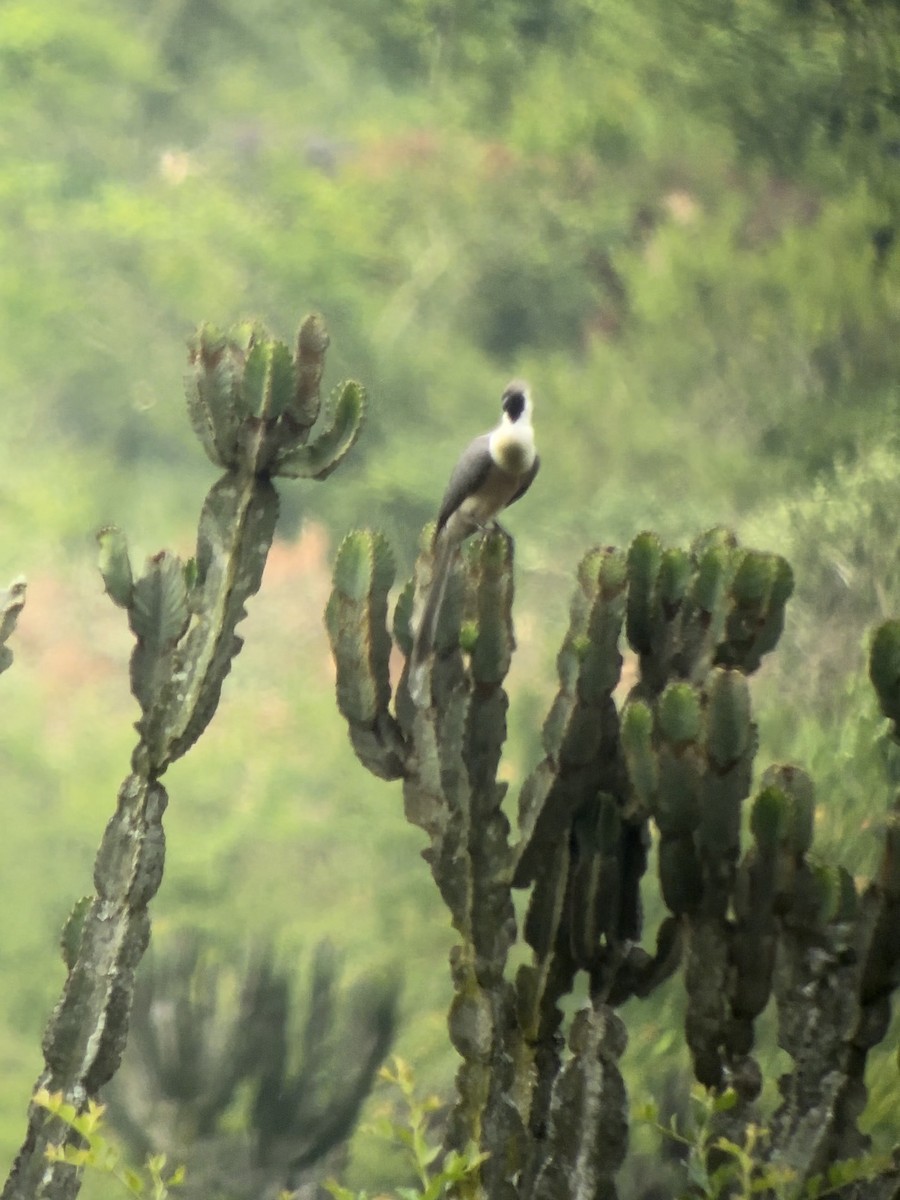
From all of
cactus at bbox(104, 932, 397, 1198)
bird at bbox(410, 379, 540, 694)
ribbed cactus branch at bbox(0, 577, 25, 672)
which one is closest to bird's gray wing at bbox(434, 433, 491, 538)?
bird at bbox(410, 379, 540, 694)

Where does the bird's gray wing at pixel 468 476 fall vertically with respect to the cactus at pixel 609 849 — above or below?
above

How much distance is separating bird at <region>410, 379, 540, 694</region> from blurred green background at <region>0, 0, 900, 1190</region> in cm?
29

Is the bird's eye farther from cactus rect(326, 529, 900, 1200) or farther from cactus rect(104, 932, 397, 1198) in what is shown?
cactus rect(104, 932, 397, 1198)

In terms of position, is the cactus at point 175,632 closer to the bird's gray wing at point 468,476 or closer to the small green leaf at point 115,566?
the small green leaf at point 115,566

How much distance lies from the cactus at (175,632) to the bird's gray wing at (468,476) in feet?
0.47

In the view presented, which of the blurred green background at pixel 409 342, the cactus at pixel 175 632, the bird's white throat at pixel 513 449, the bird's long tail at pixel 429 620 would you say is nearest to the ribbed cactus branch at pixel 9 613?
the cactus at pixel 175 632

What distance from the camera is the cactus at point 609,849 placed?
122cm

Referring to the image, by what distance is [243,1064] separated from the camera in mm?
1578

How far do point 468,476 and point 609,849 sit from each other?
447 millimetres

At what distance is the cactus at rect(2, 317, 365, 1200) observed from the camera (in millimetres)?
1279

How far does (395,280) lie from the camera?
1.74 meters

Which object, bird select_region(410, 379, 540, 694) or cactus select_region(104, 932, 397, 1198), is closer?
bird select_region(410, 379, 540, 694)

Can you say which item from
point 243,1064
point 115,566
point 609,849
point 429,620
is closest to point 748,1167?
point 609,849

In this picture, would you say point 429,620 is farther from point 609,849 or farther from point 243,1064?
point 243,1064
